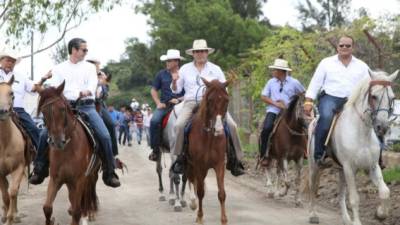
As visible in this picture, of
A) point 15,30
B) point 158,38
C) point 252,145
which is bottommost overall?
point 252,145

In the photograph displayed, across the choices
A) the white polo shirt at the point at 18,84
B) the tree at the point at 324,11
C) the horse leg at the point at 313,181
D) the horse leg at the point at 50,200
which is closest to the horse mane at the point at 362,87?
the horse leg at the point at 313,181

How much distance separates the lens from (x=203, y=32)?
52.9m

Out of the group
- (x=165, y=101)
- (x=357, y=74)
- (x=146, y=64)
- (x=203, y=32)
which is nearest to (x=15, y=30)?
(x=165, y=101)

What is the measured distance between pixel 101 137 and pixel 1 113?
1536 millimetres

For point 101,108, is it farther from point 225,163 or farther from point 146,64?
point 146,64

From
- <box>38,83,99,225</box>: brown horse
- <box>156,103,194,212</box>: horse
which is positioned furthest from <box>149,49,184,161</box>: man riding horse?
<box>38,83,99,225</box>: brown horse

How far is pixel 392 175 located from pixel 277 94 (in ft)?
9.34

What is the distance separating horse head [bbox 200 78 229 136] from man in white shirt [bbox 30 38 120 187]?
156 centimetres

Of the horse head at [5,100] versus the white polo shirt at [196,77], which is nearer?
the horse head at [5,100]

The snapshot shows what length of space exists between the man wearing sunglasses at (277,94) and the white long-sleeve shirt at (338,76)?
345 centimetres

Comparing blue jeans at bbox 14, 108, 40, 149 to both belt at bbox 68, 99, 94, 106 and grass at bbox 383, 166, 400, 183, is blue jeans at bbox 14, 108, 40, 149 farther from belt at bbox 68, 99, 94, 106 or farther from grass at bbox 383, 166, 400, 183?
grass at bbox 383, 166, 400, 183

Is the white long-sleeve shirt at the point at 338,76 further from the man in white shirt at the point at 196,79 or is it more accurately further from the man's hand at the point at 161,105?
the man's hand at the point at 161,105

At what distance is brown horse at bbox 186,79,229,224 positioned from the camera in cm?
1043

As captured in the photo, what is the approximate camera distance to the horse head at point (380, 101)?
9.35m
